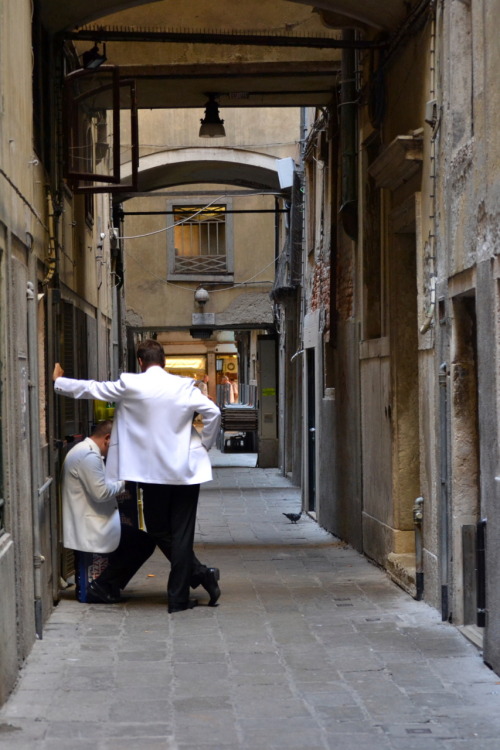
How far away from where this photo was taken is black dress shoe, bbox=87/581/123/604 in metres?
8.91

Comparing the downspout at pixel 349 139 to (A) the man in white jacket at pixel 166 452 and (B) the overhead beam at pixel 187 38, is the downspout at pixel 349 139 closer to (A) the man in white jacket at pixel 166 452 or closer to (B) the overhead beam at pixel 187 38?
(B) the overhead beam at pixel 187 38

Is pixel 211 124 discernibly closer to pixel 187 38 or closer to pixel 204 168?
pixel 187 38

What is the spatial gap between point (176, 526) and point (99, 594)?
874 millimetres

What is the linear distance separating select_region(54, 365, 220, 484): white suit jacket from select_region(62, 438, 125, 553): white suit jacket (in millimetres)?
211

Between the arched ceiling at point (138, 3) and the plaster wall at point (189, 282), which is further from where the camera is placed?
the plaster wall at point (189, 282)

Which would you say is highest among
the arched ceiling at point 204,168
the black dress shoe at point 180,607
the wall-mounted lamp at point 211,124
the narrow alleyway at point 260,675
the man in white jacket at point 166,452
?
the arched ceiling at point 204,168

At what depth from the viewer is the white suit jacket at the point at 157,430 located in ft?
27.8

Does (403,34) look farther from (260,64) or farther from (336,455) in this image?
(336,455)

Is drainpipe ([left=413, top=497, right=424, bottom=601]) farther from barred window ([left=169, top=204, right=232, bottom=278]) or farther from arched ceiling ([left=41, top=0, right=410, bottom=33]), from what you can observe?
barred window ([left=169, top=204, right=232, bottom=278])

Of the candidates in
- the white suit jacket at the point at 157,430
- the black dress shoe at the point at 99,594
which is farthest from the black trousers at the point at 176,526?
the black dress shoe at the point at 99,594

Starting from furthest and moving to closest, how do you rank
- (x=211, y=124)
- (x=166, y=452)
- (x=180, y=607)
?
(x=211, y=124)
(x=180, y=607)
(x=166, y=452)

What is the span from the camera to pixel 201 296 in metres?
28.9

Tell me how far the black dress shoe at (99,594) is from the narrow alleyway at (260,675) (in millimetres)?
122

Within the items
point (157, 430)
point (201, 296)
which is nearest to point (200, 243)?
point (201, 296)
